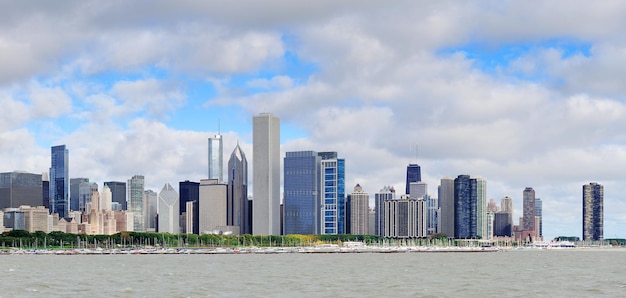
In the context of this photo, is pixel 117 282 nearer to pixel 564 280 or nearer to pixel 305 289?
pixel 305 289

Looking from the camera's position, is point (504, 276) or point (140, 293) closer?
point (140, 293)

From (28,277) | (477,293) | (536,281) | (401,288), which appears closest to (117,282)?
(28,277)

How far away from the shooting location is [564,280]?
138 meters

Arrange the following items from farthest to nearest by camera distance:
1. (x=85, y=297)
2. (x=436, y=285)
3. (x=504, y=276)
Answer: (x=504, y=276) < (x=436, y=285) < (x=85, y=297)

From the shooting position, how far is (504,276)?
150375 millimetres

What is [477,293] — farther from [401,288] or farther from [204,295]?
[204,295]

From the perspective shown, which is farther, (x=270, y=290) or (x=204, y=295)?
(x=270, y=290)

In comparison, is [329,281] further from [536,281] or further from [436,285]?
[536,281]

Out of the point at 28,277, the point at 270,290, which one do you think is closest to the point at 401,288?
the point at 270,290

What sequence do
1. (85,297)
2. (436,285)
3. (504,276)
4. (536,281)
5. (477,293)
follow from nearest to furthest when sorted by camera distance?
(85,297) < (477,293) < (436,285) < (536,281) < (504,276)

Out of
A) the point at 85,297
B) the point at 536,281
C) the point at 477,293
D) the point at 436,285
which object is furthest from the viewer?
the point at 536,281

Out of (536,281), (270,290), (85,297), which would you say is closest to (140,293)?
(85,297)

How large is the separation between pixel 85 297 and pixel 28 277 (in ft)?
151

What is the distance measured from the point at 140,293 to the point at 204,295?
814 cm
